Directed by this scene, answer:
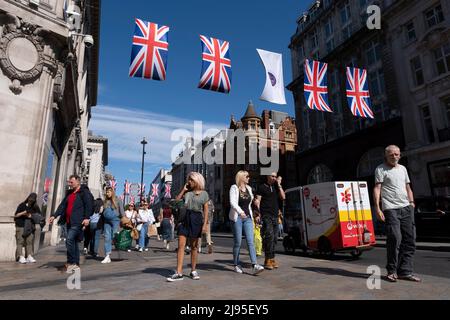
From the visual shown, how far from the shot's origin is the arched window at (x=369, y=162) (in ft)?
78.8

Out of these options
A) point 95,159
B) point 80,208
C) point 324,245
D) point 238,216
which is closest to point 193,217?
point 238,216

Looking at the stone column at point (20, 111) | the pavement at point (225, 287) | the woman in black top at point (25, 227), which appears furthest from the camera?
the stone column at point (20, 111)

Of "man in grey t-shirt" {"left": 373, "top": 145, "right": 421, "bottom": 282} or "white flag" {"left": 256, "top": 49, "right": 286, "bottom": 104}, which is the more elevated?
"white flag" {"left": 256, "top": 49, "right": 286, "bottom": 104}

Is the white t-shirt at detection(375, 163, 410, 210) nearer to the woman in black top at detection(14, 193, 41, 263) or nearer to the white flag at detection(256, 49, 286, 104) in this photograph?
the white flag at detection(256, 49, 286, 104)

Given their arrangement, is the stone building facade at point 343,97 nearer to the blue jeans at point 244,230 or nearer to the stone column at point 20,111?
the blue jeans at point 244,230

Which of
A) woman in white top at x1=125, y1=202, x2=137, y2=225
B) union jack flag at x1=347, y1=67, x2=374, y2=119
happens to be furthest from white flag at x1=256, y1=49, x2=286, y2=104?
union jack flag at x1=347, y1=67, x2=374, y2=119

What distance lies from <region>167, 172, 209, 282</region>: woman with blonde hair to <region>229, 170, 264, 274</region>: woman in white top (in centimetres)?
76

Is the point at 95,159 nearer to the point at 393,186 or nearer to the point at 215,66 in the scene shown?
the point at 215,66

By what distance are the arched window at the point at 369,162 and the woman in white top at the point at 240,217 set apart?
21.1 metres

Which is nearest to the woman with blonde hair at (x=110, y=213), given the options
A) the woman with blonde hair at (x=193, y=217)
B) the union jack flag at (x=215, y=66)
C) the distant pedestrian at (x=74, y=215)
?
the distant pedestrian at (x=74, y=215)

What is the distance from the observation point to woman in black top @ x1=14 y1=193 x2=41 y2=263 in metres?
8.02
